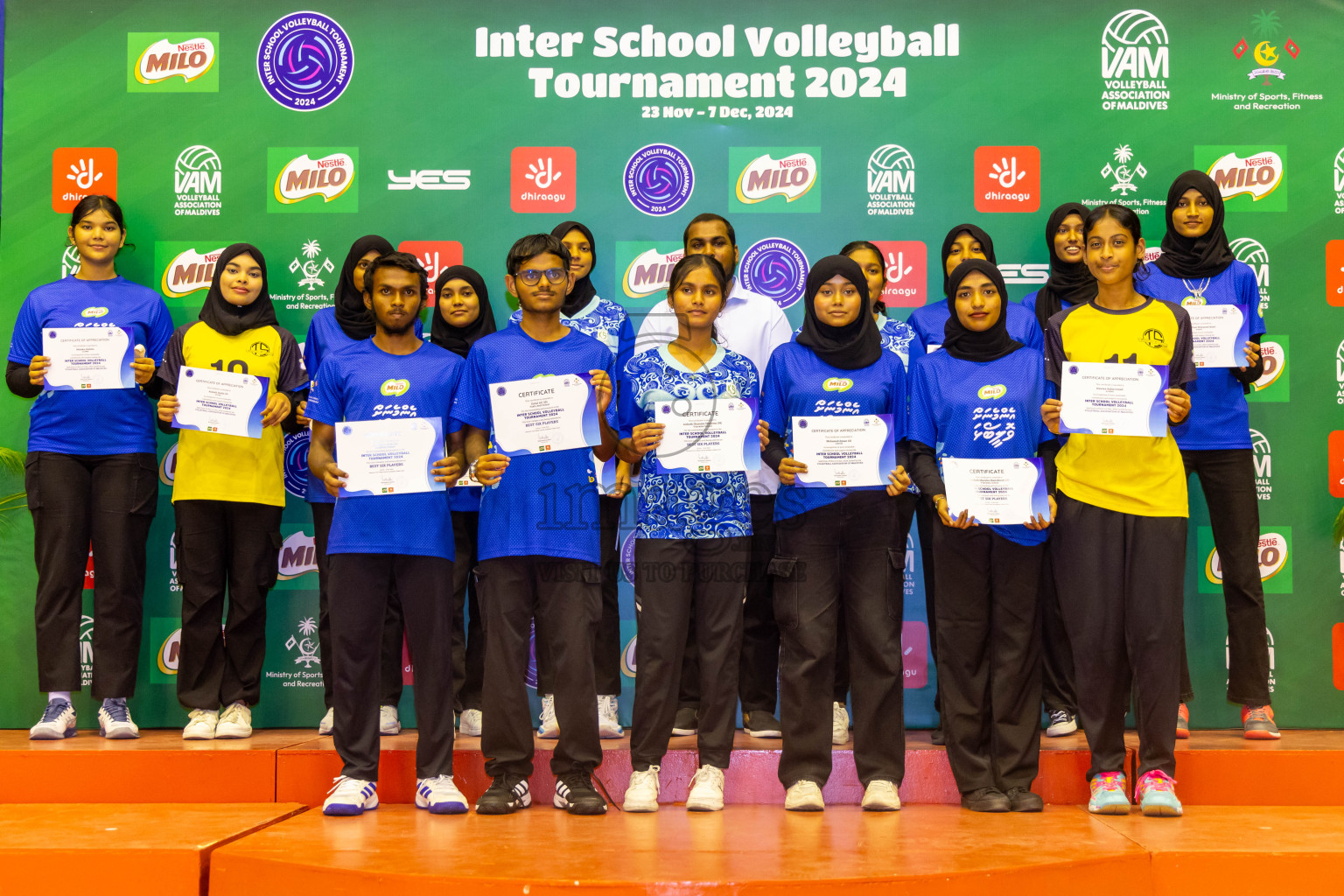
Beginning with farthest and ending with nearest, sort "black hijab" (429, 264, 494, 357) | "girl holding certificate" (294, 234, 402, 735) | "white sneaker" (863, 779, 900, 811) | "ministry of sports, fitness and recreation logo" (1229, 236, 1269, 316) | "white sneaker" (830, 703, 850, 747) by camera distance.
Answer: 1. "ministry of sports, fitness and recreation logo" (1229, 236, 1269, 316)
2. "girl holding certificate" (294, 234, 402, 735)
3. "black hijab" (429, 264, 494, 357)
4. "white sneaker" (830, 703, 850, 747)
5. "white sneaker" (863, 779, 900, 811)

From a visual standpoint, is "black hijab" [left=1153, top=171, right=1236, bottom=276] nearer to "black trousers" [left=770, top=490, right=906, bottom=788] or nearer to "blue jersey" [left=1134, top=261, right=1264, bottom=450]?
"blue jersey" [left=1134, top=261, right=1264, bottom=450]

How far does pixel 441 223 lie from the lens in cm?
529

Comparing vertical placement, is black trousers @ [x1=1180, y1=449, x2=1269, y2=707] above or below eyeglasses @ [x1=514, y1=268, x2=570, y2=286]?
below

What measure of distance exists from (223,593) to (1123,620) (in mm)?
3667

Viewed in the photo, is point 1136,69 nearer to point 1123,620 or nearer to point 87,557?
point 1123,620

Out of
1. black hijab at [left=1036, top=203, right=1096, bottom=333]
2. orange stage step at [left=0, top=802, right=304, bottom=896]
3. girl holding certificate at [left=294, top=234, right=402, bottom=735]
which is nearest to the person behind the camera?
orange stage step at [left=0, top=802, right=304, bottom=896]

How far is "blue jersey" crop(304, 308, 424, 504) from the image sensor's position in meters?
4.59

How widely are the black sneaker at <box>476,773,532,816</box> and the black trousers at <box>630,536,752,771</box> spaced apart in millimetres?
429

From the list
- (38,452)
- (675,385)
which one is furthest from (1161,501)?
(38,452)

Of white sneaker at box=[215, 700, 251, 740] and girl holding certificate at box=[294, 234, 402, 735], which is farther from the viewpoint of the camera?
girl holding certificate at box=[294, 234, 402, 735]

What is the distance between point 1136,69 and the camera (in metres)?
5.25

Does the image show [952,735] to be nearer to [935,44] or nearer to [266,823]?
[266,823]

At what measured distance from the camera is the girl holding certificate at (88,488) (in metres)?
4.49

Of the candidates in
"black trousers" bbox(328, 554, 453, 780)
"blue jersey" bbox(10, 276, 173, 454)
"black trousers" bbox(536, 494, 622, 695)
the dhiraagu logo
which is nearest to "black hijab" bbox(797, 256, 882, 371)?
the dhiraagu logo
